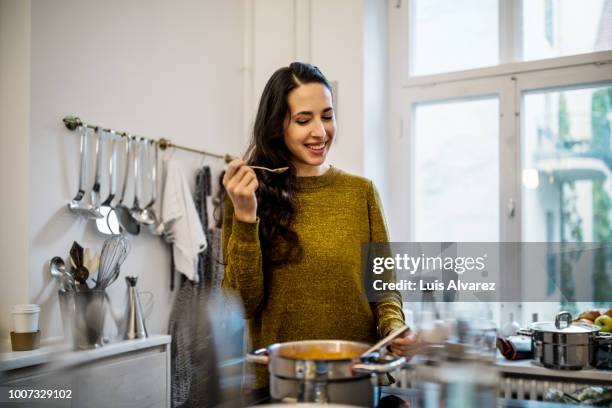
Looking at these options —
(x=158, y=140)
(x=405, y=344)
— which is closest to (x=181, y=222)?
(x=158, y=140)

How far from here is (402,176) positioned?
262 cm

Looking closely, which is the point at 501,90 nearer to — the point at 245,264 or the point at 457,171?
the point at 457,171

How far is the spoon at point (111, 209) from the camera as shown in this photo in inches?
70.5

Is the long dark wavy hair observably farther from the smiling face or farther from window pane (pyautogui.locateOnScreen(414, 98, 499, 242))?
window pane (pyautogui.locateOnScreen(414, 98, 499, 242))

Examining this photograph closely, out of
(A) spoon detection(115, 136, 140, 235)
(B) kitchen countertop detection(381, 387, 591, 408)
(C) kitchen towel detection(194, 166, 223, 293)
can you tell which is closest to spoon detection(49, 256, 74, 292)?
(A) spoon detection(115, 136, 140, 235)

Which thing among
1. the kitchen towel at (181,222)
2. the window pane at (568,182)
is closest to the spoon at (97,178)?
the kitchen towel at (181,222)

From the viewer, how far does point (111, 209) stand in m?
1.82

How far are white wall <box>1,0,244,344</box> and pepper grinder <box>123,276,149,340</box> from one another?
0.09 meters

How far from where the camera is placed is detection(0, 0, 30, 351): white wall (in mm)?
1575

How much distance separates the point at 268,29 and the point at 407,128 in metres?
0.83

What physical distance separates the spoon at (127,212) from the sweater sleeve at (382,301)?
0.98 metres

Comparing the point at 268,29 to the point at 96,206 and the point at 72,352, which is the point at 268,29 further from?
the point at 72,352

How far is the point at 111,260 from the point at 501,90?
5.88 feet

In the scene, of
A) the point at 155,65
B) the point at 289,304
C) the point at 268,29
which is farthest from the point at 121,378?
the point at 268,29
